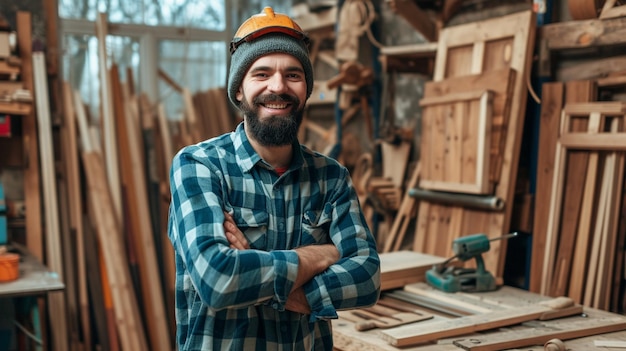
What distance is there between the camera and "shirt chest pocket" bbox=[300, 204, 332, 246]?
1.89 meters

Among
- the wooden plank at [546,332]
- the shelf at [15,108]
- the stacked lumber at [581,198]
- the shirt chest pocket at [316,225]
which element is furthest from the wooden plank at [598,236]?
the shelf at [15,108]

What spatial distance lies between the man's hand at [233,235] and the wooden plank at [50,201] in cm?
293

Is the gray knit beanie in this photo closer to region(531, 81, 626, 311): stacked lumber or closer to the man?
the man

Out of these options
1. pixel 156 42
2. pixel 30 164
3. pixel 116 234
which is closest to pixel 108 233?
pixel 116 234

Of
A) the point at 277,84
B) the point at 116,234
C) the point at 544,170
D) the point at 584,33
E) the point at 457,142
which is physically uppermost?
the point at 584,33

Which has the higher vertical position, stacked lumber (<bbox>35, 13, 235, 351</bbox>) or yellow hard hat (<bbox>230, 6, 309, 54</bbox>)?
yellow hard hat (<bbox>230, 6, 309, 54</bbox>)

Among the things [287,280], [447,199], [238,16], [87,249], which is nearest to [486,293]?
[447,199]

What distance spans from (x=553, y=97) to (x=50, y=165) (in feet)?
10.3

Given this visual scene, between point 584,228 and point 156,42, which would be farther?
point 156,42

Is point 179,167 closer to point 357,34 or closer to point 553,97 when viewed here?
point 553,97

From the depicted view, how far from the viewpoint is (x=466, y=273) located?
3080 millimetres

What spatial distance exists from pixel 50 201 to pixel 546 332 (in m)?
3.25

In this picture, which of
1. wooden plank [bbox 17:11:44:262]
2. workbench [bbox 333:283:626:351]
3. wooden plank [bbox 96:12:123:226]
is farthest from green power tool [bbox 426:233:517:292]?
wooden plank [bbox 17:11:44:262]

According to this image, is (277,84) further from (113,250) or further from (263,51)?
(113,250)
